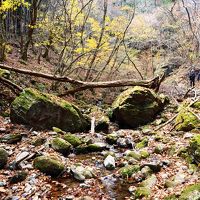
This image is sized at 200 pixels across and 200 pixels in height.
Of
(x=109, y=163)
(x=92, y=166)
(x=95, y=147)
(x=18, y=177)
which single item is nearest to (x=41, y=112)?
(x=95, y=147)

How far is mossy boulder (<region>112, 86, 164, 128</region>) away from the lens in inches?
488

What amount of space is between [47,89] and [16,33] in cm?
1293

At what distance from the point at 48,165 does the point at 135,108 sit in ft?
22.1

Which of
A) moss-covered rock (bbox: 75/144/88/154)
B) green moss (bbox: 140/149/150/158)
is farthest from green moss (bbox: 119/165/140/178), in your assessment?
moss-covered rock (bbox: 75/144/88/154)

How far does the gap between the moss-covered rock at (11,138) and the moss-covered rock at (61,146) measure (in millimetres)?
1015

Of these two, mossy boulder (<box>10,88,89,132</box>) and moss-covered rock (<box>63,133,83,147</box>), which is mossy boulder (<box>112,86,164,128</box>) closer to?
mossy boulder (<box>10,88,89,132</box>)

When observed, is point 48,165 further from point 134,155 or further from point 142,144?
point 142,144

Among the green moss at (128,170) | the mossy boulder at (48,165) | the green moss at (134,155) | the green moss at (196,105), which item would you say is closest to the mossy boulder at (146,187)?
the green moss at (128,170)

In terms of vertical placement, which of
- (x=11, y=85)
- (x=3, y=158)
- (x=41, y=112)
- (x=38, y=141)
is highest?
(x=11, y=85)

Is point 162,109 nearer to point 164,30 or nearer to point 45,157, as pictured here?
point 45,157

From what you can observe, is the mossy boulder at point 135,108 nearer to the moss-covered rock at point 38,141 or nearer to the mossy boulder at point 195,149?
the moss-covered rock at point 38,141

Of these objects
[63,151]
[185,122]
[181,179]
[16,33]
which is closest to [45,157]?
[63,151]

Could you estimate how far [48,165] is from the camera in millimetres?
6375

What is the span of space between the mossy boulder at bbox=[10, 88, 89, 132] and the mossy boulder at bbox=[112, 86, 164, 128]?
291 cm
